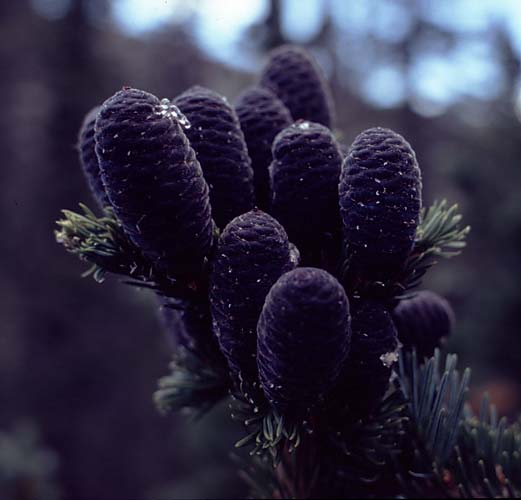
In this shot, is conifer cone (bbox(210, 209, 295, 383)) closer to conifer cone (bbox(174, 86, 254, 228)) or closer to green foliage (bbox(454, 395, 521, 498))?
conifer cone (bbox(174, 86, 254, 228))

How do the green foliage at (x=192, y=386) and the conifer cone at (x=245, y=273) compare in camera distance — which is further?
the green foliage at (x=192, y=386)

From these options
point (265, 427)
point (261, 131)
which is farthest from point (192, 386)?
point (261, 131)

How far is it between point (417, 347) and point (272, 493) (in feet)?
0.77

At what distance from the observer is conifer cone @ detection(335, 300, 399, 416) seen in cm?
51

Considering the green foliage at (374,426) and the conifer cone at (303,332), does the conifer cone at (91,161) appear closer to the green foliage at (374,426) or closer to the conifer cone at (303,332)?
the green foliage at (374,426)

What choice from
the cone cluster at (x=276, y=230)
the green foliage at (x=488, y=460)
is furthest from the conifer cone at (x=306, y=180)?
the green foliage at (x=488, y=460)

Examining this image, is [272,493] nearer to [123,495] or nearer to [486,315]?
[486,315]

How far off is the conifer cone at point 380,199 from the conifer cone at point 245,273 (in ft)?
0.21

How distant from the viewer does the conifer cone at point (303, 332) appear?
43cm

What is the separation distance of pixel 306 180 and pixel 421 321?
0.22 m

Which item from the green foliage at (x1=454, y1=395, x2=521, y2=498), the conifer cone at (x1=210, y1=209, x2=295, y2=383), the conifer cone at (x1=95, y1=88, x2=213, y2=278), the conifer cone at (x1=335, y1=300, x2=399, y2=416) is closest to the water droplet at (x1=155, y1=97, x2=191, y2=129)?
the conifer cone at (x1=95, y1=88, x2=213, y2=278)

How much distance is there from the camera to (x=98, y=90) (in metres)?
4.75

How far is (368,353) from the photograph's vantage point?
0.51m

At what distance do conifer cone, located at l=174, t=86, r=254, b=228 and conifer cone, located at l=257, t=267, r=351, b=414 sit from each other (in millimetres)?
130
